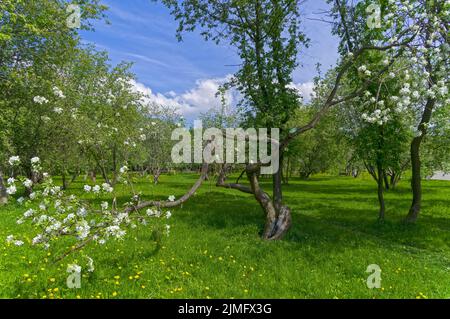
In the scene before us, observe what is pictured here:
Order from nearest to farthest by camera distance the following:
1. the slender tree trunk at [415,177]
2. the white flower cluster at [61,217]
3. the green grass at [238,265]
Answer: the white flower cluster at [61,217], the green grass at [238,265], the slender tree trunk at [415,177]

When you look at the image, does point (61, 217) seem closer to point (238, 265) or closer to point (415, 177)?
point (238, 265)

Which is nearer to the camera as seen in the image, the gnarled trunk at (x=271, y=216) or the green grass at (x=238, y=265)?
the green grass at (x=238, y=265)

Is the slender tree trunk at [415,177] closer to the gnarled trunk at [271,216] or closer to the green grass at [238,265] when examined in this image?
the green grass at [238,265]

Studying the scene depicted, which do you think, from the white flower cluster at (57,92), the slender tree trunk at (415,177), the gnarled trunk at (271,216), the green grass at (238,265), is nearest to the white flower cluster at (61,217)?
the green grass at (238,265)

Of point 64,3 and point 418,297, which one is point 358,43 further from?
point 64,3

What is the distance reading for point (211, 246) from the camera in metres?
9.89

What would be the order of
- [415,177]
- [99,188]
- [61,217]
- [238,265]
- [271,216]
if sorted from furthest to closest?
1. [415,177]
2. [271,216]
3. [238,265]
4. [61,217]
5. [99,188]

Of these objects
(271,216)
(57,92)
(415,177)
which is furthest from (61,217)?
(415,177)

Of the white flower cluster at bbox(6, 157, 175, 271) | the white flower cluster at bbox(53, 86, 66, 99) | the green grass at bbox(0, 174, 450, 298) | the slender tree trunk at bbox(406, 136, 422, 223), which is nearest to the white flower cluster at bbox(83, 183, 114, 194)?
the white flower cluster at bbox(6, 157, 175, 271)

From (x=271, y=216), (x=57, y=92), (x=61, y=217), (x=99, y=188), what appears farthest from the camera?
(x=57, y=92)

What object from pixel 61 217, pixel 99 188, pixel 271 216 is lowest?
pixel 271 216

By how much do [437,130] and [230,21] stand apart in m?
13.9
